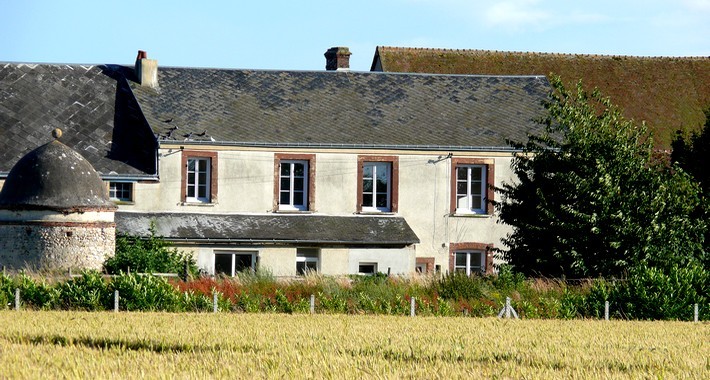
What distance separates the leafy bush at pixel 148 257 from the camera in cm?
3566

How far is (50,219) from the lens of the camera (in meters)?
35.5

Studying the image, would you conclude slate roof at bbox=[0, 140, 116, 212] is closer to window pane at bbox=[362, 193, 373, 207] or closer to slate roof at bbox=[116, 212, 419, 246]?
slate roof at bbox=[116, 212, 419, 246]

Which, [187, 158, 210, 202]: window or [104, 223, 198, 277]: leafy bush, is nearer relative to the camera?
[104, 223, 198, 277]: leafy bush

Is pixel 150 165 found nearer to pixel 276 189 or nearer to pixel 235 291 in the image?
pixel 276 189

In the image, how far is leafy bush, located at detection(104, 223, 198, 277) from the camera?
35.7 metres

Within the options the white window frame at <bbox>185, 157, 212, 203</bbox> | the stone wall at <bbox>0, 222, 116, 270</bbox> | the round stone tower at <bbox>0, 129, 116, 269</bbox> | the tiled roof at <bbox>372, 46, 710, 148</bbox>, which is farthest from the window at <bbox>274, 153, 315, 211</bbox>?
the tiled roof at <bbox>372, 46, 710, 148</bbox>

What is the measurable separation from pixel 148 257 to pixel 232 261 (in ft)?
15.7

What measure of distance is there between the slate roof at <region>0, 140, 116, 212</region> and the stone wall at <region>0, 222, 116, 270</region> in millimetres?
515

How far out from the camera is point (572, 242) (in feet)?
116

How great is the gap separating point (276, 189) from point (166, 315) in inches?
575

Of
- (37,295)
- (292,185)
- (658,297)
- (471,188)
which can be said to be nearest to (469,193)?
(471,188)

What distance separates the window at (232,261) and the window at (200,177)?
195 centimetres

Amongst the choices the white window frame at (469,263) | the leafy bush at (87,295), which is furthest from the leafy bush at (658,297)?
the white window frame at (469,263)

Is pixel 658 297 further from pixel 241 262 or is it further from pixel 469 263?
pixel 241 262
